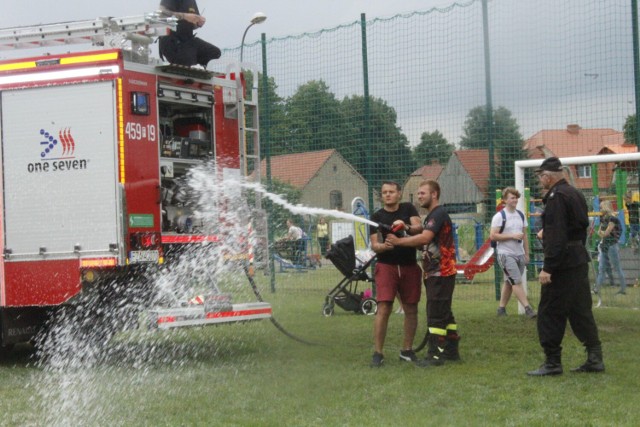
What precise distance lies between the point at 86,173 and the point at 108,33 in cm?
148

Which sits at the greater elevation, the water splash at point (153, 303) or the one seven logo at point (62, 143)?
the one seven logo at point (62, 143)

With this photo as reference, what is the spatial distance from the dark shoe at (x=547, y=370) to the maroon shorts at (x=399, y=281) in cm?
143

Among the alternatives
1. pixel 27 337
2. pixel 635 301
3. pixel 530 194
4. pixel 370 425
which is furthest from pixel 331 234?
pixel 370 425

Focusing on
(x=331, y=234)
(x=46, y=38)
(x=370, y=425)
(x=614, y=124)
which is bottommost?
(x=370, y=425)

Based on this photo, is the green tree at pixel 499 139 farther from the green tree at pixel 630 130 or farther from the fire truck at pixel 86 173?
the fire truck at pixel 86 173

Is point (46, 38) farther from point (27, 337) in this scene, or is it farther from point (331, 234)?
point (331, 234)

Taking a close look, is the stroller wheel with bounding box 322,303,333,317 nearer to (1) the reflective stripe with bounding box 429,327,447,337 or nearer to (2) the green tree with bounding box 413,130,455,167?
(2) the green tree with bounding box 413,130,455,167

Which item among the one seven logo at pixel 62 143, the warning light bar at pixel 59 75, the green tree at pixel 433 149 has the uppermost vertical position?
the warning light bar at pixel 59 75

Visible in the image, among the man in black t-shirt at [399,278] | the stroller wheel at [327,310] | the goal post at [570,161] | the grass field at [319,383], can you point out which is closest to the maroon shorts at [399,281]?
the man in black t-shirt at [399,278]

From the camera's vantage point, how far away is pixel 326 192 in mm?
15164

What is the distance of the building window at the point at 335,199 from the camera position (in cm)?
1502

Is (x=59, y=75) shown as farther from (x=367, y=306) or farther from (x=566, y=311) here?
(x=367, y=306)

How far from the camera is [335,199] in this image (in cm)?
1515

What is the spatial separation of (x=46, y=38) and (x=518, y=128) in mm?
6733
